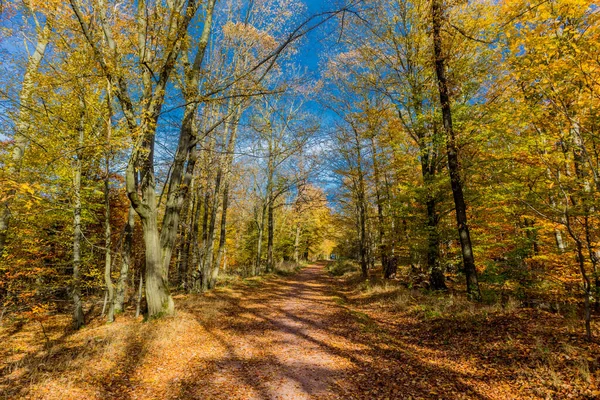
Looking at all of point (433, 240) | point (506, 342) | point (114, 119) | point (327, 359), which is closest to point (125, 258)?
point (114, 119)

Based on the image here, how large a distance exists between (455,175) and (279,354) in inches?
273

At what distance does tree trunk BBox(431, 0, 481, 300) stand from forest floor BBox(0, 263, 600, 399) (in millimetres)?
867

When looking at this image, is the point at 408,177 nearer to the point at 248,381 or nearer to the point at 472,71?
the point at 472,71

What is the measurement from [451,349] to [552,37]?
23.1 ft

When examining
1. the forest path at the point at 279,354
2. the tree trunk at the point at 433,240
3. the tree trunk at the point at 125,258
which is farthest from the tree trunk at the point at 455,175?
the tree trunk at the point at 125,258

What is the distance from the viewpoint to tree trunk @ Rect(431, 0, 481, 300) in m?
7.98

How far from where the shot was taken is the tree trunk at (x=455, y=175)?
7980 mm

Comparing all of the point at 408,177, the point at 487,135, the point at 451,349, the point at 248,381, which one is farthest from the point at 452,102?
the point at 248,381

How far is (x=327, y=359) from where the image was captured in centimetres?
570

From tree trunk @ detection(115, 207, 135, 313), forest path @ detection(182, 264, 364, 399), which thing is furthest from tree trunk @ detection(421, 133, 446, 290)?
tree trunk @ detection(115, 207, 135, 313)

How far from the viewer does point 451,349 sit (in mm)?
→ 5746

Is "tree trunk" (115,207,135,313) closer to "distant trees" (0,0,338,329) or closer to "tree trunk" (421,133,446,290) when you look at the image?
"distant trees" (0,0,338,329)

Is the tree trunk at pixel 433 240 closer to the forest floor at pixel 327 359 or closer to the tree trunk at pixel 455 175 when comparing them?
the tree trunk at pixel 455 175

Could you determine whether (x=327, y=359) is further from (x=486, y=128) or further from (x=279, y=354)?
(x=486, y=128)
